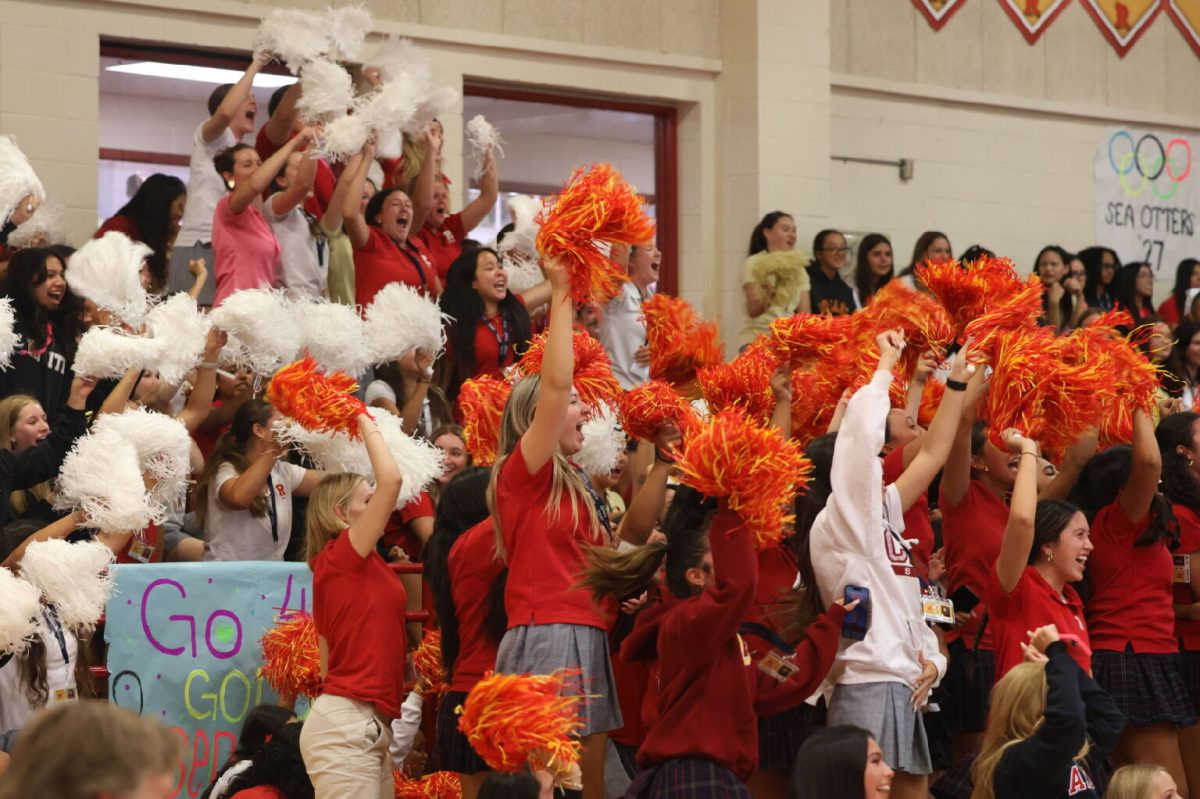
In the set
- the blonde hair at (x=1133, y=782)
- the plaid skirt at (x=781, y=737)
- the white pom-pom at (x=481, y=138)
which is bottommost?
the blonde hair at (x=1133, y=782)

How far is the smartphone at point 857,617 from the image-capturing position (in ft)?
14.0

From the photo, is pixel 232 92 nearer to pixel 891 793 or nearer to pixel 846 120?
pixel 891 793

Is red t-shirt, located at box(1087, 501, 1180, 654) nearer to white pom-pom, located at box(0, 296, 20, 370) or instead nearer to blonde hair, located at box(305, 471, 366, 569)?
blonde hair, located at box(305, 471, 366, 569)

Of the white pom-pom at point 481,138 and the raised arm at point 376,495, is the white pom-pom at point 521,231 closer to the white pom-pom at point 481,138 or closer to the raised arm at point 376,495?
the white pom-pom at point 481,138

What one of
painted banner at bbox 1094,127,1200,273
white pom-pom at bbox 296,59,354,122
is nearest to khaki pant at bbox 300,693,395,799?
white pom-pom at bbox 296,59,354,122

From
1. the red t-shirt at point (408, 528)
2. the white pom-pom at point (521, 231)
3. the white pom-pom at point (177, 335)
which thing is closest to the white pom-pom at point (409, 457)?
the red t-shirt at point (408, 528)

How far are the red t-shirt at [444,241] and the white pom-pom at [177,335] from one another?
2398 millimetres

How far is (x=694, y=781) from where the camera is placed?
3.94 metres

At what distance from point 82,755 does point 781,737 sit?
8.79ft

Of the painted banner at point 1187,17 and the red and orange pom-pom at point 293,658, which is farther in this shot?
the painted banner at point 1187,17

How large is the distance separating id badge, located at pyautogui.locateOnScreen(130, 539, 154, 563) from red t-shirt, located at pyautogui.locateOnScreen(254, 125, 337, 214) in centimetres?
278

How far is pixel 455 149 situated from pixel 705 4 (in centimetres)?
231

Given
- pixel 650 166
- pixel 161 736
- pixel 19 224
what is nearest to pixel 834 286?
pixel 650 166

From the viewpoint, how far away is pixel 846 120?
11680 millimetres
